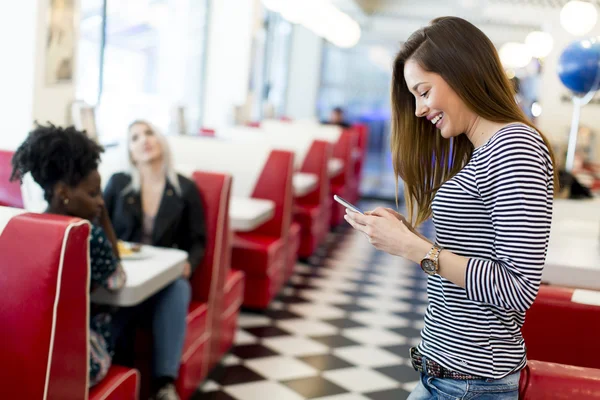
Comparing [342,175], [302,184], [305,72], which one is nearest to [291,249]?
[302,184]

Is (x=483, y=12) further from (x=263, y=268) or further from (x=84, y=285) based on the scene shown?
(x=84, y=285)

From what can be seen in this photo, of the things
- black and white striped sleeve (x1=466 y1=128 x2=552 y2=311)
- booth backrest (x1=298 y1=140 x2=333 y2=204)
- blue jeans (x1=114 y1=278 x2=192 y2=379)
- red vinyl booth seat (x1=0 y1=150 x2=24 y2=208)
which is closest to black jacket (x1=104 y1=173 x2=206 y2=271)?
blue jeans (x1=114 y1=278 x2=192 y2=379)

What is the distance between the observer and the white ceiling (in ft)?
35.6

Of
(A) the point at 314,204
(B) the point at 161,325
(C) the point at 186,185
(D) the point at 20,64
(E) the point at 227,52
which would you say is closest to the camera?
(B) the point at 161,325

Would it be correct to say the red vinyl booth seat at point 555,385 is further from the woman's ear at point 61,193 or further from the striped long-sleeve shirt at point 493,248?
the woman's ear at point 61,193

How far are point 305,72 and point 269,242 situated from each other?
8588mm

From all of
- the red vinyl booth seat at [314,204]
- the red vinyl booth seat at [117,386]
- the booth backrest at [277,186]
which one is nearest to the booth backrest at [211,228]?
the red vinyl booth seat at [117,386]

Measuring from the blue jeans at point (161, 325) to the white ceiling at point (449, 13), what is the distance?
309 inches

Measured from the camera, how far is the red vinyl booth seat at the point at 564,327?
1.99 meters

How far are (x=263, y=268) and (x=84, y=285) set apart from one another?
121 inches

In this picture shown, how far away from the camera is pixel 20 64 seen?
381cm

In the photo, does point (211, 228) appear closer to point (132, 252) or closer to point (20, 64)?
point (132, 252)

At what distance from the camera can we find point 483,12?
462 inches

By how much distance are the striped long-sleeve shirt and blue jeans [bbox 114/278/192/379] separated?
6.09 ft
